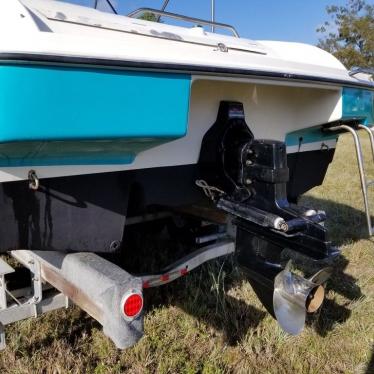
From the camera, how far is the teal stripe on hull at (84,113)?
1.21 m

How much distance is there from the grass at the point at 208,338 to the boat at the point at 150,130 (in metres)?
0.45

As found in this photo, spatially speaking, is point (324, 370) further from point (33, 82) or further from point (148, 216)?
point (33, 82)

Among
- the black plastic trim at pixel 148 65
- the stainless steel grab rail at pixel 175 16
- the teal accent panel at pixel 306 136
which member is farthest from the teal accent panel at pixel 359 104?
the stainless steel grab rail at pixel 175 16

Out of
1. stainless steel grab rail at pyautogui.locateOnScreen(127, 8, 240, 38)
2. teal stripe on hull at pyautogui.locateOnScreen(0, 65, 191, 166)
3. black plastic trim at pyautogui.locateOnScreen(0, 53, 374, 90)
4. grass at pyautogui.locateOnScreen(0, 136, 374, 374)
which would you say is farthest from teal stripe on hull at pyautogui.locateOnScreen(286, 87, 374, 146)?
teal stripe on hull at pyautogui.locateOnScreen(0, 65, 191, 166)

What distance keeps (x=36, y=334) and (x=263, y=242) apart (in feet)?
3.76

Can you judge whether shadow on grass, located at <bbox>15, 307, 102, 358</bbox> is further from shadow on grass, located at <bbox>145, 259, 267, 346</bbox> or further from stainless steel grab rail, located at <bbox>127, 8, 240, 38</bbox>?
stainless steel grab rail, located at <bbox>127, 8, 240, 38</bbox>

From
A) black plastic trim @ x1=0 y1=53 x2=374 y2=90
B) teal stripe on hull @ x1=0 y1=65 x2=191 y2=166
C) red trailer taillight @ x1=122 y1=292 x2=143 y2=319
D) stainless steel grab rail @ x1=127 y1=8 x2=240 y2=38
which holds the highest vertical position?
stainless steel grab rail @ x1=127 y1=8 x2=240 y2=38

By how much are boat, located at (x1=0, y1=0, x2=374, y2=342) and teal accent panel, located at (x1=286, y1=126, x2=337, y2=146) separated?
0.09 ft

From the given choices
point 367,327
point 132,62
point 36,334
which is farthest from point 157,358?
point 132,62

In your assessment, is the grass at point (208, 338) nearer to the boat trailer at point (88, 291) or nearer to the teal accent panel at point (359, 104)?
the boat trailer at point (88, 291)

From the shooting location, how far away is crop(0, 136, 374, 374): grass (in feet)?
6.63

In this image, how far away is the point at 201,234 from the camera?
8.89ft

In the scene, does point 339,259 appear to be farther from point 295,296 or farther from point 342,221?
point 295,296

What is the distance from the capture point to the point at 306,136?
8.26 feet
